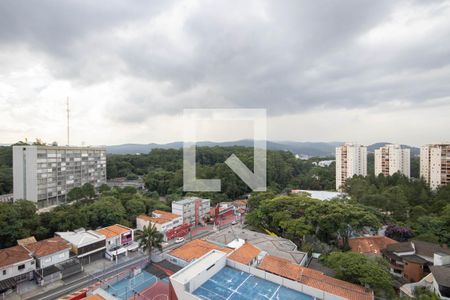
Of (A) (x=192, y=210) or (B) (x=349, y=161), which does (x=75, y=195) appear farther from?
(B) (x=349, y=161)

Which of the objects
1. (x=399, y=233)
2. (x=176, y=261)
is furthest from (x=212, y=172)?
(x=399, y=233)

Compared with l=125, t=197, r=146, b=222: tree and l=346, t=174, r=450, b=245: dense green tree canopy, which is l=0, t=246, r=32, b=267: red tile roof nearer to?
l=125, t=197, r=146, b=222: tree

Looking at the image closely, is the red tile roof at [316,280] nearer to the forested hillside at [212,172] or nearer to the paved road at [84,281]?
the paved road at [84,281]

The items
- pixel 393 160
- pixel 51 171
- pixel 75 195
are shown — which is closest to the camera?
pixel 75 195

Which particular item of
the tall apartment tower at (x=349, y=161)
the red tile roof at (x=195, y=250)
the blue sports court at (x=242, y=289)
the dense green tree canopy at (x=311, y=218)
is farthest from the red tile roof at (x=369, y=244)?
the tall apartment tower at (x=349, y=161)

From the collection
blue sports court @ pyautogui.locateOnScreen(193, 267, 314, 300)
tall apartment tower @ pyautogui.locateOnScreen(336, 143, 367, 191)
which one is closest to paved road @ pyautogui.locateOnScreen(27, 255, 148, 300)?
blue sports court @ pyautogui.locateOnScreen(193, 267, 314, 300)

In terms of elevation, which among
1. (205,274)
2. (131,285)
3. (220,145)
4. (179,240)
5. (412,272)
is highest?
(220,145)
